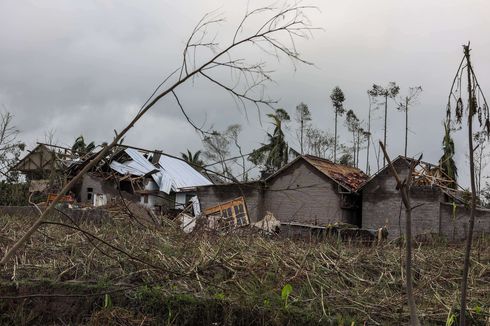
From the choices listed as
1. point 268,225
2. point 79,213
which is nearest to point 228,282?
point 268,225

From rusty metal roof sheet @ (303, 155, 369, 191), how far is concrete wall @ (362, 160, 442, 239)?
1.04 m

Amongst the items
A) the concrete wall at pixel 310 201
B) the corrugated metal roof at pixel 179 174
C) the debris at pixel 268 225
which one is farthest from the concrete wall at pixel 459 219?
the corrugated metal roof at pixel 179 174

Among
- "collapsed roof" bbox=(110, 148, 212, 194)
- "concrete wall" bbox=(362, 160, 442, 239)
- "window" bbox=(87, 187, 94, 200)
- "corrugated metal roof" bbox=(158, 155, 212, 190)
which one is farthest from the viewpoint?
"corrugated metal roof" bbox=(158, 155, 212, 190)

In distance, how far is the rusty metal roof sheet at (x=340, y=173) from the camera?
23.6 metres

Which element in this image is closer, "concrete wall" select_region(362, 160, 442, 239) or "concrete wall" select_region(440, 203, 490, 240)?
"concrete wall" select_region(440, 203, 490, 240)

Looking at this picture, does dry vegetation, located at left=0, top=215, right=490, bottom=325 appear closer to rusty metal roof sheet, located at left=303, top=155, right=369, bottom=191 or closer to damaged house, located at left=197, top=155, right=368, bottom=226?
damaged house, located at left=197, top=155, right=368, bottom=226

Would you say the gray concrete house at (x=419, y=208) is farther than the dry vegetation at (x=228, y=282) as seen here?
Yes

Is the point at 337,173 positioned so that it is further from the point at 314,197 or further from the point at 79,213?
the point at 79,213

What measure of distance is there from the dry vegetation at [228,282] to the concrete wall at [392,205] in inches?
530

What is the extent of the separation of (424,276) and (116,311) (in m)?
3.43

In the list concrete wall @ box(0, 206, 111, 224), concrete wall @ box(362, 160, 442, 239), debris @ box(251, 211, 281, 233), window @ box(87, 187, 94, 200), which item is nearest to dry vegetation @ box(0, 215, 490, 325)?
concrete wall @ box(0, 206, 111, 224)

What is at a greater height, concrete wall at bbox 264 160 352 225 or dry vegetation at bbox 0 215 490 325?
concrete wall at bbox 264 160 352 225

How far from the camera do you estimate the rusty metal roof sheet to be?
23.6m

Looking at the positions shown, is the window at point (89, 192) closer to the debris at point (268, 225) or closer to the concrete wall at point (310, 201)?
the concrete wall at point (310, 201)
